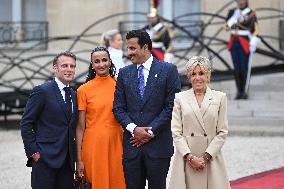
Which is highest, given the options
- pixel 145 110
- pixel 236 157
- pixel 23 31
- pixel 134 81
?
pixel 23 31

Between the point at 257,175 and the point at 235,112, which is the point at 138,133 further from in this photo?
the point at 235,112

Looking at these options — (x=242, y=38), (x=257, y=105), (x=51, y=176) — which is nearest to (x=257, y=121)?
(x=257, y=105)

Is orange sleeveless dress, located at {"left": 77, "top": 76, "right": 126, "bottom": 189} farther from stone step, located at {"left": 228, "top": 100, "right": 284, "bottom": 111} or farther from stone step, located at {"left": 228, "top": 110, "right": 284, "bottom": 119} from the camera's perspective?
stone step, located at {"left": 228, "top": 100, "right": 284, "bottom": 111}

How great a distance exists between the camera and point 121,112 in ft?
19.2

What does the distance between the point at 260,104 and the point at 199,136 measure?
7.61 meters

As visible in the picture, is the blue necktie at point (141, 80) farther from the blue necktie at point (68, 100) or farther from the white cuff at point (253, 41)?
the white cuff at point (253, 41)

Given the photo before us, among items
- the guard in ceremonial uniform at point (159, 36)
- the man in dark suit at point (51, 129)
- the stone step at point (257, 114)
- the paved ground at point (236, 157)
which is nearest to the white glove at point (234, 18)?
the guard in ceremonial uniform at point (159, 36)

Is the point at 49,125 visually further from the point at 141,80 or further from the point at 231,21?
the point at 231,21

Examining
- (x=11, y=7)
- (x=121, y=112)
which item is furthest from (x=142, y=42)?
(x=11, y=7)

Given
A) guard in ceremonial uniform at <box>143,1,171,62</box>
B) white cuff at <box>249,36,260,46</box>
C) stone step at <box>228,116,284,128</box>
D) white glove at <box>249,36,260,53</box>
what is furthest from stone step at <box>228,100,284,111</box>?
guard in ceremonial uniform at <box>143,1,171,62</box>

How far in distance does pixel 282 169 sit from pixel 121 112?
3594mm

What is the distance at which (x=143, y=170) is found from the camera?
5.96m

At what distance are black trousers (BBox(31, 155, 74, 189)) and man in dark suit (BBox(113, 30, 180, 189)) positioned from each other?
442mm

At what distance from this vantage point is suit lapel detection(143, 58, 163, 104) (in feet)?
19.3
